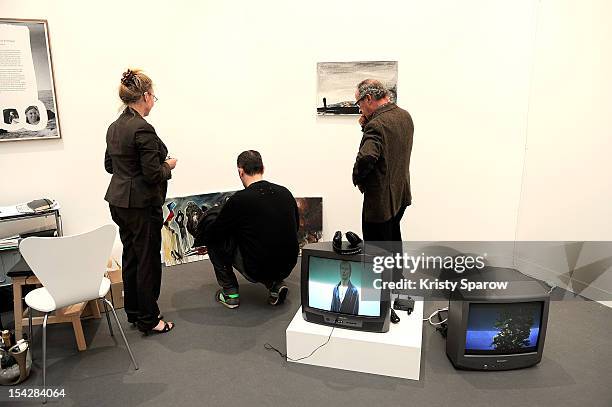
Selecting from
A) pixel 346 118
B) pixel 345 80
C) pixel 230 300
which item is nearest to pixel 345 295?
pixel 230 300

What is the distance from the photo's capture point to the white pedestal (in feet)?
7.35

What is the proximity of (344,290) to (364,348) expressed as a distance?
0.32 metres

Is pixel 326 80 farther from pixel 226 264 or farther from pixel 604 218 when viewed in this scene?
pixel 604 218

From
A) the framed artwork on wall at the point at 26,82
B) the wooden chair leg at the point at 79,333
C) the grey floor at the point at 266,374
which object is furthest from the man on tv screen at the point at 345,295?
the framed artwork on wall at the point at 26,82

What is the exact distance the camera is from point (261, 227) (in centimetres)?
285

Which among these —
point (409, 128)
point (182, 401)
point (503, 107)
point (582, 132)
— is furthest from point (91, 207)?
point (582, 132)

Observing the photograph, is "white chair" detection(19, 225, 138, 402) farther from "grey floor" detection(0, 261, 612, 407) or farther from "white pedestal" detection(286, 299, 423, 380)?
"white pedestal" detection(286, 299, 423, 380)

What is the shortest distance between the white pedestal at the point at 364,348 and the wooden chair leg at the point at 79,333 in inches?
48.6

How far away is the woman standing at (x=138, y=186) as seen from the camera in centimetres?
236

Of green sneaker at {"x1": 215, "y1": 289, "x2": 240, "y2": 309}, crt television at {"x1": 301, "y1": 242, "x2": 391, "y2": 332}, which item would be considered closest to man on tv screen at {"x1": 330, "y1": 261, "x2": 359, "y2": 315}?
crt television at {"x1": 301, "y1": 242, "x2": 391, "y2": 332}

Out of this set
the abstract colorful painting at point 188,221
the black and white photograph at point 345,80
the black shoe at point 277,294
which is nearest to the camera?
the black shoe at point 277,294

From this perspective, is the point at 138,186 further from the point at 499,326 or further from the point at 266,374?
the point at 499,326

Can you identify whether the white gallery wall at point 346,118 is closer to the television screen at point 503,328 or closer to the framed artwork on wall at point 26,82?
the framed artwork on wall at point 26,82

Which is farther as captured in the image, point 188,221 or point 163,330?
point 188,221
